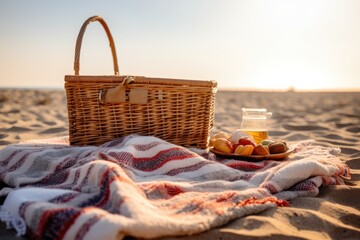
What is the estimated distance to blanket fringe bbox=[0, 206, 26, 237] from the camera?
1.29 metres

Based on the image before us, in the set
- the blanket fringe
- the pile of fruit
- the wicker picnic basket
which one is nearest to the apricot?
the pile of fruit

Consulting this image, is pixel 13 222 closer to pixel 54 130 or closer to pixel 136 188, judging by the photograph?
pixel 136 188

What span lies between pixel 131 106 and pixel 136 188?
2.92ft

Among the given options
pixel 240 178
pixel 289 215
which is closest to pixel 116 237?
pixel 289 215

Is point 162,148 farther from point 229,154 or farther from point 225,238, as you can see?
point 225,238

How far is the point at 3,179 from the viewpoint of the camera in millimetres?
1898

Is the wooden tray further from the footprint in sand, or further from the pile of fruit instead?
the footprint in sand

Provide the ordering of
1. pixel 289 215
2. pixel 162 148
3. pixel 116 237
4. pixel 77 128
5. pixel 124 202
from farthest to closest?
pixel 77 128 → pixel 162 148 → pixel 289 215 → pixel 124 202 → pixel 116 237

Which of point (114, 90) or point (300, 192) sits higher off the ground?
point (114, 90)

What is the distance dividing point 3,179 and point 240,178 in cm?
117

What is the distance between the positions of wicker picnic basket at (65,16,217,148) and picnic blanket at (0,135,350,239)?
15cm

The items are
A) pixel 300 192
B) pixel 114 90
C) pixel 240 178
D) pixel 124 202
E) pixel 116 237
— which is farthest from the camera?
pixel 114 90

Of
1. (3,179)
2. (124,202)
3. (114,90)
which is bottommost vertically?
(3,179)

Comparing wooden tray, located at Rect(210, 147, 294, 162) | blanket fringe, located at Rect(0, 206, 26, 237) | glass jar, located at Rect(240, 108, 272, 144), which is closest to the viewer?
blanket fringe, located at Rect(0, 206, 26, 237)
